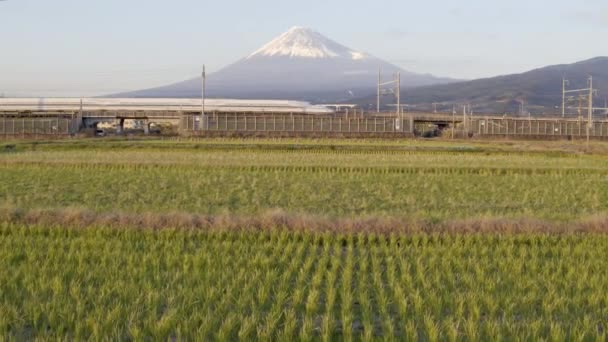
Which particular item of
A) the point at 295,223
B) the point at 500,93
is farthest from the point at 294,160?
the point at 500,93

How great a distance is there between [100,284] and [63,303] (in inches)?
28.7

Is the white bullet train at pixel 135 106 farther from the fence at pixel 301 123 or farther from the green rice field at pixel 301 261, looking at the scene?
the green rice field at pixel 301 261

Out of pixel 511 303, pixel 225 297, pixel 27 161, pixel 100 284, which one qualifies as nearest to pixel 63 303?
pixel 100 284

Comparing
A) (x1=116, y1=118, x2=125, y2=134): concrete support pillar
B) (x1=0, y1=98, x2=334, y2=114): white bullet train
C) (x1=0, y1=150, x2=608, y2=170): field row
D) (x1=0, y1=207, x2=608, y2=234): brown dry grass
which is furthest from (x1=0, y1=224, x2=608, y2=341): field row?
(x1=0, y1=98, x2=334, y2=114): white bullet train

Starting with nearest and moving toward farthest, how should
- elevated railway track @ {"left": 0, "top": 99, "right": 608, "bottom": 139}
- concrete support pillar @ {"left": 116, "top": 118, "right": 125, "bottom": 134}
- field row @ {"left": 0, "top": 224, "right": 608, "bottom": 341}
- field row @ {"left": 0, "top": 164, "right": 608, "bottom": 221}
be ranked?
1. field row @ {"left": 0, "top": 224, "right": 608, "bottom": 341}
2. field row @ {"left": 0, "top": 164, "right": 608, "bottom": 221}
3. elevated railway track @ {"left": 0, "top": 99, "right": 608, "bottom": 139}
4. concrete support pillar @ {"left": 116, "top": 118, "right": 125, "bottom": 134}

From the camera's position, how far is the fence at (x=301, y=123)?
136 ft

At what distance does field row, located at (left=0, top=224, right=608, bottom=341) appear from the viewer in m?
4.78

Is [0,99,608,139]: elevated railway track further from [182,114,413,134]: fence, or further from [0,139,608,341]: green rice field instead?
[0,139,608,341]: green rice field

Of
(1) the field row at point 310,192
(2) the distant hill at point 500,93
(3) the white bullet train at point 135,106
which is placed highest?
(2) the distant hill at point 500,93

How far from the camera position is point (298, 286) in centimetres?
604

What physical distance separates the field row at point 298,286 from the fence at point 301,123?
108 ft

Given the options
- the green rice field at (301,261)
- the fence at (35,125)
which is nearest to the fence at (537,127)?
the fence at (35,125)

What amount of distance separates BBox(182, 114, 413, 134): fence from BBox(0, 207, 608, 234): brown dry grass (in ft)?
104

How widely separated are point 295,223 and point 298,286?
323cm
